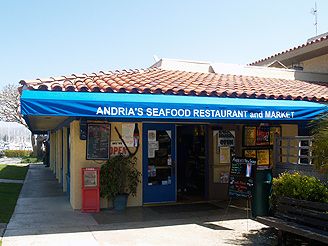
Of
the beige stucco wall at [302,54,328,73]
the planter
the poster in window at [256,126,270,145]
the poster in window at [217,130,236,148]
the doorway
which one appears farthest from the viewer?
the beige stucco wall at [302,54,328,73]

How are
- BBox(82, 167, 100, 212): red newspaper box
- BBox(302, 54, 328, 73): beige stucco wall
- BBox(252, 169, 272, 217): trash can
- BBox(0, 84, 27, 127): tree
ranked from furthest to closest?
BBox(0, 84, 27, 127): tree → BBox(302, 54, 328, 73): beige stucco wall → BBox(82, 167, 100, 212): red newspaper box → BBox(252, 169, 272, 217): trash can

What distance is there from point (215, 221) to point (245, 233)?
1.23 meters

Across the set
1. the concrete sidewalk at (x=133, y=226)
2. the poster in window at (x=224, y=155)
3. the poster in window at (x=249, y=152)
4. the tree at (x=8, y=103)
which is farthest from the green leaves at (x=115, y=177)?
the tree at (x=8, y=103)

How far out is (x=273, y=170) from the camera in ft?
30.1

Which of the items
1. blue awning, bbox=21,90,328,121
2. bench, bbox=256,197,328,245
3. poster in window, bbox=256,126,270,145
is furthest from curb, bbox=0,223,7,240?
poster in window, bbox=256,126,270,145

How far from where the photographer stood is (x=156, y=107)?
898 cm

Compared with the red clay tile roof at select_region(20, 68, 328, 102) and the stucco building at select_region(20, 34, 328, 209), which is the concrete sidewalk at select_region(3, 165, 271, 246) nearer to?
the stucco building at select_region(20, 34, 328, 209)

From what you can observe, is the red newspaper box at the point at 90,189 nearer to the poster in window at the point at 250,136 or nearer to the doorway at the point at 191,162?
the doorway at the point at 191,162

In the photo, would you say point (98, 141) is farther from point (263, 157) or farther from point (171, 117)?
point (263, 157)

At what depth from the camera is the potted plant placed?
33.9 feet

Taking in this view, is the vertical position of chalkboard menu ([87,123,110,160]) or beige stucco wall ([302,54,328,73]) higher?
beige stucco wall ([302,54,328,73])

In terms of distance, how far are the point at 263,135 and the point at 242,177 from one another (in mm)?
3769

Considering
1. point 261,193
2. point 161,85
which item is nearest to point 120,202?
point 161,85

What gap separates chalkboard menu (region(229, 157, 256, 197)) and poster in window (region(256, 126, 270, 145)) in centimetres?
320
